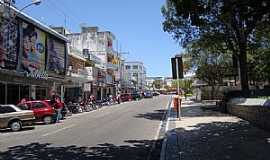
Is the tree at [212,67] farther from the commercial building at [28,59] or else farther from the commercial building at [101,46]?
the commercial building at [101,46]

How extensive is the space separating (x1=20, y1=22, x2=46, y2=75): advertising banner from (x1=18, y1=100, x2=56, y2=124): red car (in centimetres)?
776

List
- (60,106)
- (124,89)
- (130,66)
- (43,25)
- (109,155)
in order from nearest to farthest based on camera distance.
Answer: (109,155) < (60,106) < (43,25) < (124,89) < (130,66)

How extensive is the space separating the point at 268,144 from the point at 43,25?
3194cm

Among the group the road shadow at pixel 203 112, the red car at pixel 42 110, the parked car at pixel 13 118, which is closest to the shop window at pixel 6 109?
the parked car at pixel 13 118

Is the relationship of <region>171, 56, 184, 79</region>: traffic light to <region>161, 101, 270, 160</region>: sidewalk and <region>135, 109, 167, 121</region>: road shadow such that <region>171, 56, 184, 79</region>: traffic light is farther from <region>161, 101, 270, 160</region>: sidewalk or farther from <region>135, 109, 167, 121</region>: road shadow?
<region>161, 101, 270, 160</region>: sidewalk

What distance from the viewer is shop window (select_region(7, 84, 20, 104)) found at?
36653 mm

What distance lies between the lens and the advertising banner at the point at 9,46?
33.8 metres

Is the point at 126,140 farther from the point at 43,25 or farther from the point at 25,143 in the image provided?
the point at 43,25

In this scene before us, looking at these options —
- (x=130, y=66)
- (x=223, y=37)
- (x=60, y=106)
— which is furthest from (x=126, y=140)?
(x=130, y=66)

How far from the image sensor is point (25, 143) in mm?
17703

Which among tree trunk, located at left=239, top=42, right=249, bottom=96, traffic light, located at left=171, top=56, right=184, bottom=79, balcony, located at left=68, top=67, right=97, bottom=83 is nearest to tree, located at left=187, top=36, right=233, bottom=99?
balcony, located at left=68, top=67, right=97, bottom=83

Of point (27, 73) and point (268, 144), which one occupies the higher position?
point (27, 73)

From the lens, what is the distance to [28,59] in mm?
39156

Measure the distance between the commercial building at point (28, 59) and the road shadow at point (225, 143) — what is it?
1724 centimetres
